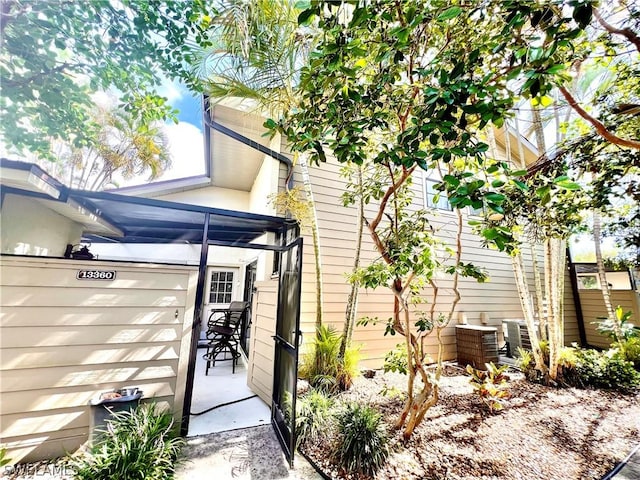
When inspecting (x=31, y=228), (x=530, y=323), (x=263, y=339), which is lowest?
(x=263, y=339)

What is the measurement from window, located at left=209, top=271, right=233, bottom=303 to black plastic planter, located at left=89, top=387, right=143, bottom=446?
6.27 meters

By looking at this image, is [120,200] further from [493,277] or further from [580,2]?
[493,277]

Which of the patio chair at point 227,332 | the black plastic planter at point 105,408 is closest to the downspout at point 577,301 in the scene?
the patio chair at point 227,332

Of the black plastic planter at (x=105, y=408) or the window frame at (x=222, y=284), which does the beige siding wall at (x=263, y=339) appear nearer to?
the black plastic planter at (x=105, y=408)

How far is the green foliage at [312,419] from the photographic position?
2.89m

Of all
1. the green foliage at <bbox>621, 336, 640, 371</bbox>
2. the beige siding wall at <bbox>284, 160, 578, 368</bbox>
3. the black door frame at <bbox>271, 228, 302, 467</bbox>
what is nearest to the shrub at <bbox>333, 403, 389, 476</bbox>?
the black door frame at <bbox>271, 228, 302, 467</bbox>

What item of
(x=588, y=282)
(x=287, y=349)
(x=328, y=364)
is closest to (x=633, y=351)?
(x=588, y=282)

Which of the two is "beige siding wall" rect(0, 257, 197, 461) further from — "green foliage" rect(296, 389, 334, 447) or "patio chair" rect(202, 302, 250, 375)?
"patio chair" rect(202, 302, 250, 375)

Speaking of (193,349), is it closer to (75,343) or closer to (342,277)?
(75,343)

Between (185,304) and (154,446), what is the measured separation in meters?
1.33

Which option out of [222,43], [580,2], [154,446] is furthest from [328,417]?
[222,43]

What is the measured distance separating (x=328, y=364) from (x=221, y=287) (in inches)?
230

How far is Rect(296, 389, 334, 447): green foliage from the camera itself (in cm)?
289

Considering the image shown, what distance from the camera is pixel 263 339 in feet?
13.8
